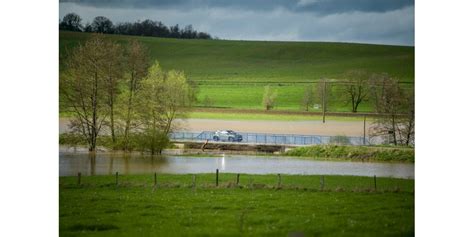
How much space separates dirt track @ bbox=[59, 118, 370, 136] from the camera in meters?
14.4

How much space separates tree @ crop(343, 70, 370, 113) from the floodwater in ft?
2.93

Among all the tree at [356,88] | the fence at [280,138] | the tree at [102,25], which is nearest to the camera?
the tree at [356,88]

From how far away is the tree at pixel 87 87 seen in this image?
15336mm

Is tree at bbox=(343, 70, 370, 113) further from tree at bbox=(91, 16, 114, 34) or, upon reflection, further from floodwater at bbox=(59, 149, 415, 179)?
tree at bbox=(91, 16, 114, 34)

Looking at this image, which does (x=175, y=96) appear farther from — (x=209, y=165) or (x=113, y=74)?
(x=209, y=165)

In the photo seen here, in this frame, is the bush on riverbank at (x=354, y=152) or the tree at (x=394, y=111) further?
the bush on riverbank at (x=354, y=152)

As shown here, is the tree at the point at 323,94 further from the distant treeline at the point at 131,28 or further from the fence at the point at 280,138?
the distant treeline at the point at 131,28

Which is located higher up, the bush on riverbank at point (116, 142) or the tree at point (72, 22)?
the tree at point (72, 22)

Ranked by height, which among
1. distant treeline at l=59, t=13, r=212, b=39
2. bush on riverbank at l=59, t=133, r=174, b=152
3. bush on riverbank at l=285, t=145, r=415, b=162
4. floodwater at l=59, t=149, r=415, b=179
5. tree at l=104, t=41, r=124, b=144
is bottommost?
floodwater at l=59, t=149, r=415, b=179

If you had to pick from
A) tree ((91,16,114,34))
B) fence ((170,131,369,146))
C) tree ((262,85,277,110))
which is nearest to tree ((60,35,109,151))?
tree ((91,16,114,34))

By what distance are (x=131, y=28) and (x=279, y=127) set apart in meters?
2.56

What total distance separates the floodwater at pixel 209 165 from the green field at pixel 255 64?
79cm

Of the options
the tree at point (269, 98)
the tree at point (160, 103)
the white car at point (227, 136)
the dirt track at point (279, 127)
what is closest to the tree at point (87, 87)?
the tree at point (160, 103)

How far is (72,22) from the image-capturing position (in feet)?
49.3
